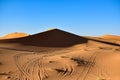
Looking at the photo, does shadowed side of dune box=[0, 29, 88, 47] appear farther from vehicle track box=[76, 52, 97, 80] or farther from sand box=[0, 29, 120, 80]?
vehicle track box=[76, 52, 97, 80]

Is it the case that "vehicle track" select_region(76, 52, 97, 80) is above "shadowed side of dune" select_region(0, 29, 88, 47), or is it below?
below

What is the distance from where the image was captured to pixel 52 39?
878 inches

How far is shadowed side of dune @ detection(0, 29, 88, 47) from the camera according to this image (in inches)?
846

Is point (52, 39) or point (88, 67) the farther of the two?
point (52, 39)

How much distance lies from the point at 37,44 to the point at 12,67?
30.4ft

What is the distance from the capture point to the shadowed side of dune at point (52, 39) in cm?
2148

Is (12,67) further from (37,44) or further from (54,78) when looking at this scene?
(37,44)

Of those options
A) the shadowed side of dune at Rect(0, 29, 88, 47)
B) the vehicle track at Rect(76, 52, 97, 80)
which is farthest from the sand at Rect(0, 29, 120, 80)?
the shadowed side of dune at Rect(0, 29, 88, 47)

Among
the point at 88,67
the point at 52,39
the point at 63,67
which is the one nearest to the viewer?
the point at 63,67

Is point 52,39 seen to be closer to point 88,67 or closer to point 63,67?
point 88,67

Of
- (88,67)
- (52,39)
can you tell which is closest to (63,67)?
(88,67)

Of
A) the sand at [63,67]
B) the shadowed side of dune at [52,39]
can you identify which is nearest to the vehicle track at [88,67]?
the sand at [63,67]

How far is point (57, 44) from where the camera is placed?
21.6m

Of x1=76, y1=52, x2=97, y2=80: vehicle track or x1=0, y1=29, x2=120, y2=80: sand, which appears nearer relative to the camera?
x1=0, y1=29, x2=120, y2=80: sand
